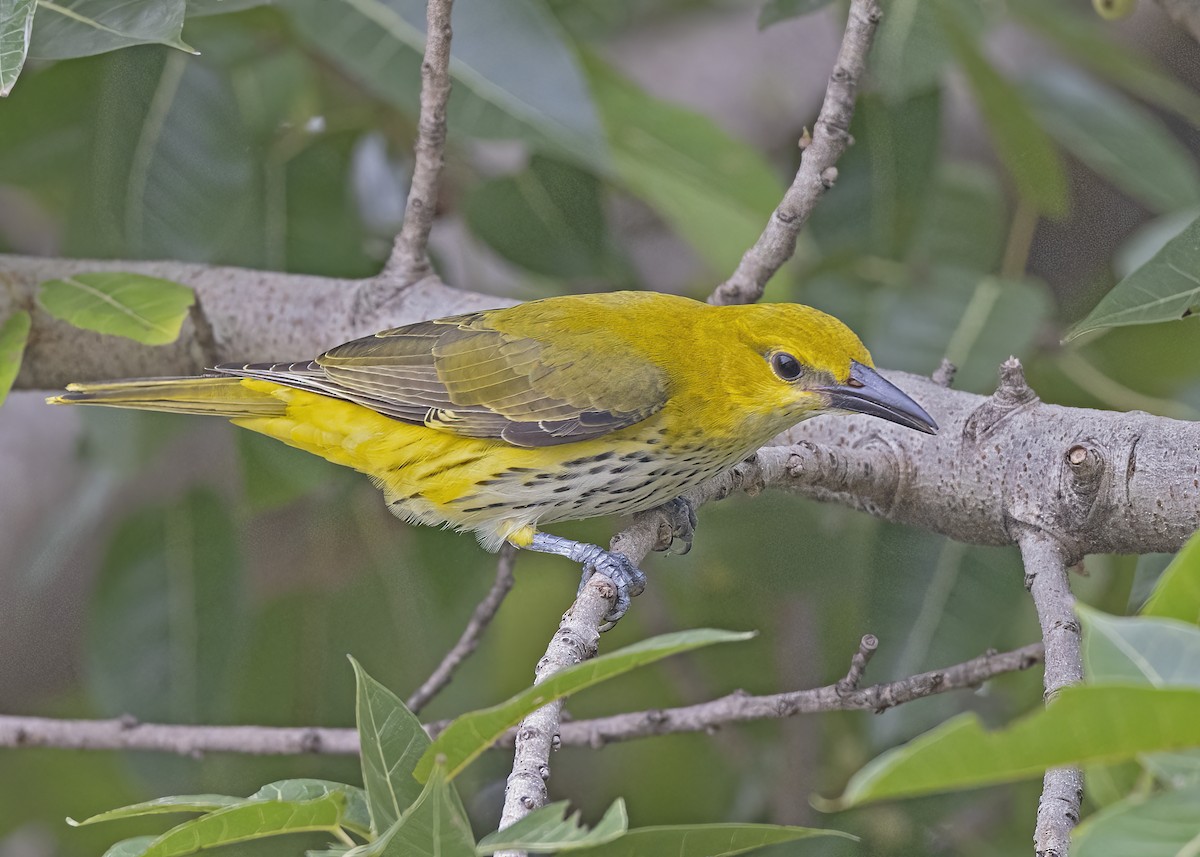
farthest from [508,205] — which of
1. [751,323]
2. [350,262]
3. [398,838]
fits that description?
[398,838]

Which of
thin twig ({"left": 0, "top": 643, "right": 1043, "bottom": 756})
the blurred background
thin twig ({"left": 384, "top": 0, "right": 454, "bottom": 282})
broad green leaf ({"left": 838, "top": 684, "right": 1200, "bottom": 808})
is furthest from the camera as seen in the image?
the blurred background

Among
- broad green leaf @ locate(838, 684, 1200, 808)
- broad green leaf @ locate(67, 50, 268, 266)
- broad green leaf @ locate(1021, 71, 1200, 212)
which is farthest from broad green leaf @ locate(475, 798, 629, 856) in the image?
broad green leaf @ locate(1021, 71, 1200, 212)

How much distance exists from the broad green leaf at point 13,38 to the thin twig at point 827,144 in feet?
4.64

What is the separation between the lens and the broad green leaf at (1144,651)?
109 centimetres

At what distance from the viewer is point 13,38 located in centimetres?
206

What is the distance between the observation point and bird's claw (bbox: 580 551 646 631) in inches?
87.7

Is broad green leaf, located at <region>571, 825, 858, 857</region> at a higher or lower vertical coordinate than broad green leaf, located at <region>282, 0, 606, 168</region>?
lower

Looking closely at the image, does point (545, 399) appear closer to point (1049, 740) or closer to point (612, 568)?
point (612, 568)

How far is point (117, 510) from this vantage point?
390cm

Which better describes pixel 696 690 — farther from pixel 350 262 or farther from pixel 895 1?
pixel 895 1

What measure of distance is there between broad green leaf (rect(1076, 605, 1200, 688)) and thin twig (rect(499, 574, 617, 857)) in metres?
0.60

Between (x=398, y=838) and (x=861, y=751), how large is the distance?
2135mm

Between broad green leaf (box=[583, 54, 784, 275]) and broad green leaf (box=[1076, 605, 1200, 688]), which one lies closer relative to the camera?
broad green leaf (box=[1076, 605, 1200, 688])

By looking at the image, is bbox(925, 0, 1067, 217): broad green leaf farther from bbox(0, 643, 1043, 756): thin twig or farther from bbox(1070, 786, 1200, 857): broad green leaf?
bbox(1070, 786, 1200, 857): broad green leaf
